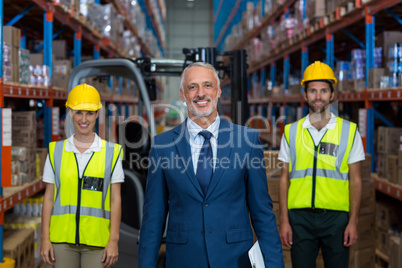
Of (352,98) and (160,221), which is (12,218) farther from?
(352,98)

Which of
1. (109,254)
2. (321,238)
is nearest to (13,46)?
(109,254)

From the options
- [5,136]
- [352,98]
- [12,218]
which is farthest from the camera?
[352,98]

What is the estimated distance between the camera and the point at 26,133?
4.59 metres

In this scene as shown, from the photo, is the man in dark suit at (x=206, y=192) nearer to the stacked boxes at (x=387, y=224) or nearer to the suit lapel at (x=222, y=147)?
the suit lapel at (x=222, y=147)

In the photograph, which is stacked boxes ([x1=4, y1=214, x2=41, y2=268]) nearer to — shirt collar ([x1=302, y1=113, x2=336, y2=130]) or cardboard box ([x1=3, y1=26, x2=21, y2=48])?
cardboard box ([x1=3, y1=26, x2=21, y2=48])

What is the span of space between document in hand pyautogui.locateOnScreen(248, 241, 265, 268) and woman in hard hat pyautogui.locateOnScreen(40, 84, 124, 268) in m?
1.15

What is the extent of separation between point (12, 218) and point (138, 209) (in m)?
1.46

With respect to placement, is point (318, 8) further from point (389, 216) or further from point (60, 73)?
point (60, 73)

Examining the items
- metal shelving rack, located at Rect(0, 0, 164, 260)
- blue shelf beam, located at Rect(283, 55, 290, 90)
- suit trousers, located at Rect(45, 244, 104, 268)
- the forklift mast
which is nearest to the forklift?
the forklift mast

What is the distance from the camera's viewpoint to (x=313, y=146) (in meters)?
3.31

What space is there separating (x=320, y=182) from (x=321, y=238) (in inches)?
14.9

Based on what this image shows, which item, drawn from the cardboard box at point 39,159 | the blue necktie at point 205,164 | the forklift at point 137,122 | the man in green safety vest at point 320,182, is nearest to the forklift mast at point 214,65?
the forklift at point 137,122

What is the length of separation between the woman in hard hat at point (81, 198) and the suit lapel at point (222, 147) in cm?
101

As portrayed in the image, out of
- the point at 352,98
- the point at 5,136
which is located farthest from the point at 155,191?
the point at 352,98
